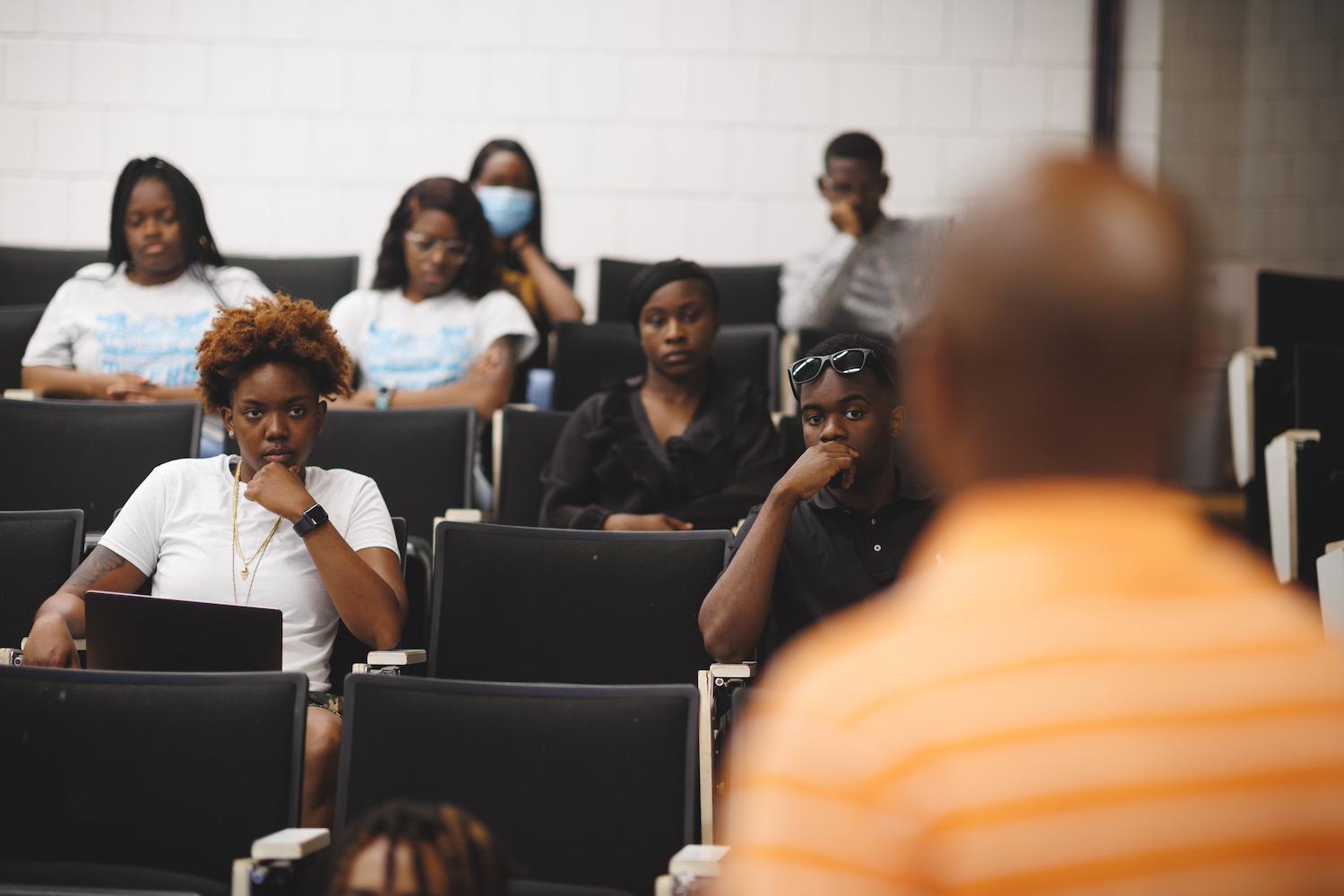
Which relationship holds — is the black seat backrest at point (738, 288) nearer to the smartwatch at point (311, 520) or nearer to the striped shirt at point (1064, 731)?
the smartwatch at point (311, 520)

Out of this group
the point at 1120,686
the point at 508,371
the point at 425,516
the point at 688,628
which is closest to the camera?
the point at 1120,686

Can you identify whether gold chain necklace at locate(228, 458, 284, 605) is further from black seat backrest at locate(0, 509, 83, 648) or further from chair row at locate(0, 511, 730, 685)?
black seat backrest at locate(0, 509, 83, 648)

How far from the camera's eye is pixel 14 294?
466 centimetres

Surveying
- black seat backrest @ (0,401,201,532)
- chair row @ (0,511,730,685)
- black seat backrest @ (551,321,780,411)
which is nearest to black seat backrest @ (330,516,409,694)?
chair row @ (0,511,730,685)

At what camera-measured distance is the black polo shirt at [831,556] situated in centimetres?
263

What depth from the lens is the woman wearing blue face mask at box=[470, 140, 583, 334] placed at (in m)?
4.59

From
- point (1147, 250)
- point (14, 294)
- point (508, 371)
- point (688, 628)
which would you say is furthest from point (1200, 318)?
point (14, 294)

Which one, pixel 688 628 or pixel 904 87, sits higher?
pixel 904 87

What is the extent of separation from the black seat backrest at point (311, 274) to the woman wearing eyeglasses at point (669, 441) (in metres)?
1.34

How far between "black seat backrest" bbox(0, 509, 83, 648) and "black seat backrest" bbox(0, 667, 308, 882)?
71 centimetres

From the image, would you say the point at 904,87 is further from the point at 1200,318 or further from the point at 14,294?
the point at 1200,318

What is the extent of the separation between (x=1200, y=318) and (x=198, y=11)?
17.0 ft

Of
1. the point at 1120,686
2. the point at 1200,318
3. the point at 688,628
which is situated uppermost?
the point at 1200,318

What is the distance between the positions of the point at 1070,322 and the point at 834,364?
214cm
